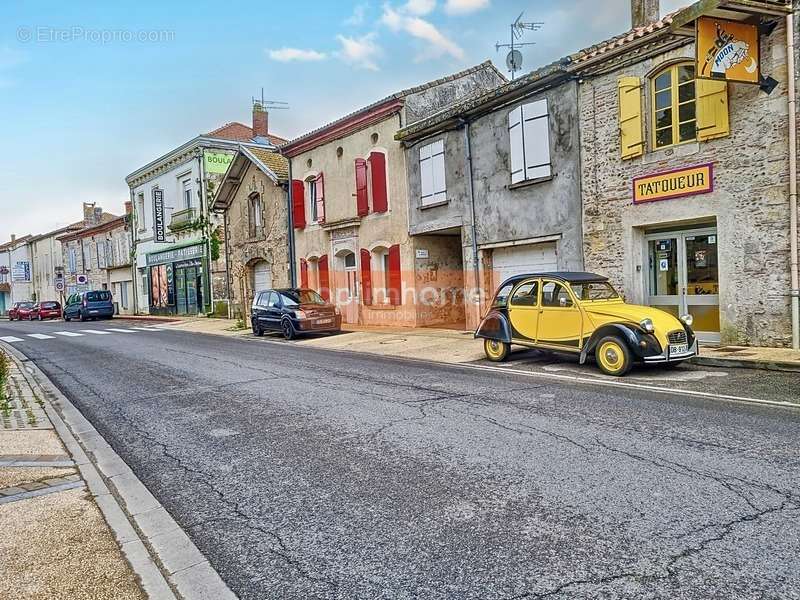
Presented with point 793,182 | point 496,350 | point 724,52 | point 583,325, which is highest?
point 724,52

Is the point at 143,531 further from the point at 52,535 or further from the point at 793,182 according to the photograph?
the point at 793,182

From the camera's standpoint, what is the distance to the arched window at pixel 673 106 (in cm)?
1133

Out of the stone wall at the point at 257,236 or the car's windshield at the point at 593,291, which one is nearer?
the car's windshield at the point at 593,291

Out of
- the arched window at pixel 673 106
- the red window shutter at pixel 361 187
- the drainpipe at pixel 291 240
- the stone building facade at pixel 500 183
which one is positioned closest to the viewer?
the arched window at pixel 673 106

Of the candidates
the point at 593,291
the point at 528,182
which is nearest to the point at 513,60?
the point at 528,182

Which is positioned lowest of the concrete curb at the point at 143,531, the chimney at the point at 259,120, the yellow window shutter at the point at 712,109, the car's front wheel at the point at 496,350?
the concrete curb at the point at 143,531

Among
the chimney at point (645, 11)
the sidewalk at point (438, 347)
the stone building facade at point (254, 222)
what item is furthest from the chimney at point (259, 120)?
the chimney at point (645, 11)

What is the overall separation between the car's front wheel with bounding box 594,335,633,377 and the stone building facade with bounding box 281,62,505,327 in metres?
9.61

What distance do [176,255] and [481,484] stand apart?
3168 cm

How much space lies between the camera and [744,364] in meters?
9.27

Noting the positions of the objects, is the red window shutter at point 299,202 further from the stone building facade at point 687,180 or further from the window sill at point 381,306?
the stone building facade at point 687,180

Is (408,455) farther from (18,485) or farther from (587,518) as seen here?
(18,485)

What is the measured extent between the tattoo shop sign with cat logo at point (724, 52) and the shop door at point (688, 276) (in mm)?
2849

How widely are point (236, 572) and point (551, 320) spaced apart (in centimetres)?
775
